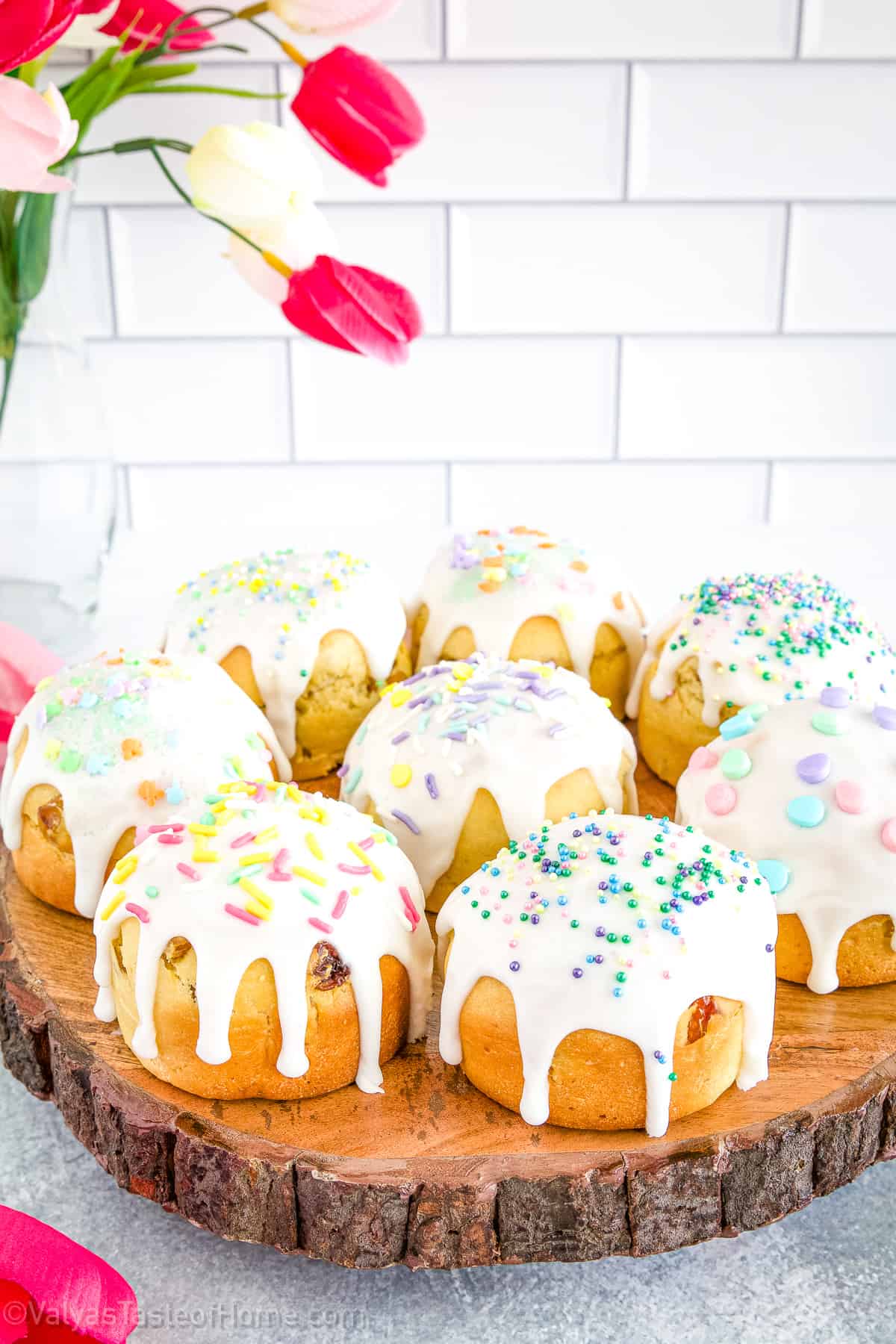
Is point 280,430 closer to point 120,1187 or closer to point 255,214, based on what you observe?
point 255,214

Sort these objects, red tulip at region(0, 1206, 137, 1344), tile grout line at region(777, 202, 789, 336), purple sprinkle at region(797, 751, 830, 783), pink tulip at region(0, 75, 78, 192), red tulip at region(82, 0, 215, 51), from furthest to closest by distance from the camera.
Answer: tile grout line at region(777, 202, 789, 336) → red tulip at region(82, 0, 215, 51) → purple sprinkle at region(797, 751, 830, 783) → pink tulip at region(0, 75, 78, 192) → red tulip at region(0, 1206, 137, 1344)

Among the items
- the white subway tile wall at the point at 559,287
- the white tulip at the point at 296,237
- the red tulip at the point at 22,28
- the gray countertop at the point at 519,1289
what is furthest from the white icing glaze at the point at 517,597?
the white subway tile wall at the point at 559,287

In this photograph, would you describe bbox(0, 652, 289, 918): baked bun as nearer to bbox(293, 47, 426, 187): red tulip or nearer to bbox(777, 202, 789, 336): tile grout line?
bbox(293, 47, 426, 187): red tulip

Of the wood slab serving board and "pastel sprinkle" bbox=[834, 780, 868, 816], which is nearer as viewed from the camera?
the wood slab serving board

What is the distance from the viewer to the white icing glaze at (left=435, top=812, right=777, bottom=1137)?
855mm

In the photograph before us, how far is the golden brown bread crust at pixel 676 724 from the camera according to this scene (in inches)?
51.1

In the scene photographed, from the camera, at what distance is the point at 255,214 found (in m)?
1.14

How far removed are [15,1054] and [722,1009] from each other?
54cm

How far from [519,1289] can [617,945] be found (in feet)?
0.80

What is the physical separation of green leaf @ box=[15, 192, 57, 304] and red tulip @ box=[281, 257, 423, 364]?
42 centimetres

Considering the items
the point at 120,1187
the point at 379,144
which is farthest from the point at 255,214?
the point at 120,1187

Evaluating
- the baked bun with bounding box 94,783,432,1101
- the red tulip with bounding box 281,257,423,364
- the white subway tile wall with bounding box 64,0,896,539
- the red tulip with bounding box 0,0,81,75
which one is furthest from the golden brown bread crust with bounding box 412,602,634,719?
the white subway tile wall with bounding box 64,0,896,539

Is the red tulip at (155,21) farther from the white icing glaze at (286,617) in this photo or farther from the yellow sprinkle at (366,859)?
the yellow sprinkle at (366,859)

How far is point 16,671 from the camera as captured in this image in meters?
1.32
